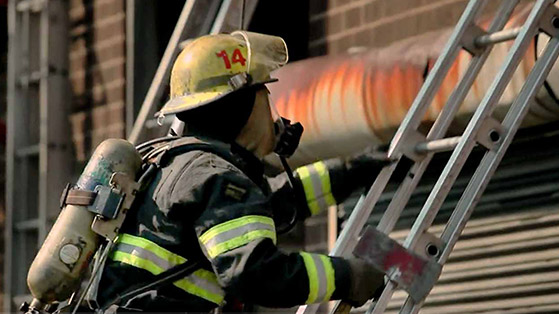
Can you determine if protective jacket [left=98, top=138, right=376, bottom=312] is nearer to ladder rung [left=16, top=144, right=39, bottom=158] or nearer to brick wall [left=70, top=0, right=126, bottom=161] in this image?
brick wall [left=70, top=0, right=126, bottom=161]

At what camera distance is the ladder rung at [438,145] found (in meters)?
5.08

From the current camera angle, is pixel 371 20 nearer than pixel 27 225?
Yes

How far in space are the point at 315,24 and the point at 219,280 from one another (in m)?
3.99

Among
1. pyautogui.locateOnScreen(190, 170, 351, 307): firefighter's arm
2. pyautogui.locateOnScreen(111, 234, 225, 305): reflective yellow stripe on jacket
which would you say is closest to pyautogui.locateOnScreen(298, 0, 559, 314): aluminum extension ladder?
pyautogui.locateOnScreen(190, 170, 351, 307): firefighter's arm

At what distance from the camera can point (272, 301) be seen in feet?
14.6

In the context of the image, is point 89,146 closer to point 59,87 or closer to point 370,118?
point 59,87

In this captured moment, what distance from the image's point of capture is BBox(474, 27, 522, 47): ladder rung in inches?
210

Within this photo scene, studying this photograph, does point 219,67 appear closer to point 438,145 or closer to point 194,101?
point 194,101

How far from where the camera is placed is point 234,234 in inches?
173

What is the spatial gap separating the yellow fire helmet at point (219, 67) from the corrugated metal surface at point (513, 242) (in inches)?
73.0

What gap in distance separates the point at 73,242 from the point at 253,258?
2.09 ft

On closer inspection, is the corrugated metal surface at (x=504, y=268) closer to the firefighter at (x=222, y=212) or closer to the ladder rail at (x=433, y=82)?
the ladder rail at (x=433, y=82)

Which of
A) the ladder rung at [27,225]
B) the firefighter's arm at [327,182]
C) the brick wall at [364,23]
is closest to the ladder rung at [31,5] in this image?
the ladder rung at [27,225]

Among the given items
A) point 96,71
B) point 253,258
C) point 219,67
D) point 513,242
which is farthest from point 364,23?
point 253,258
